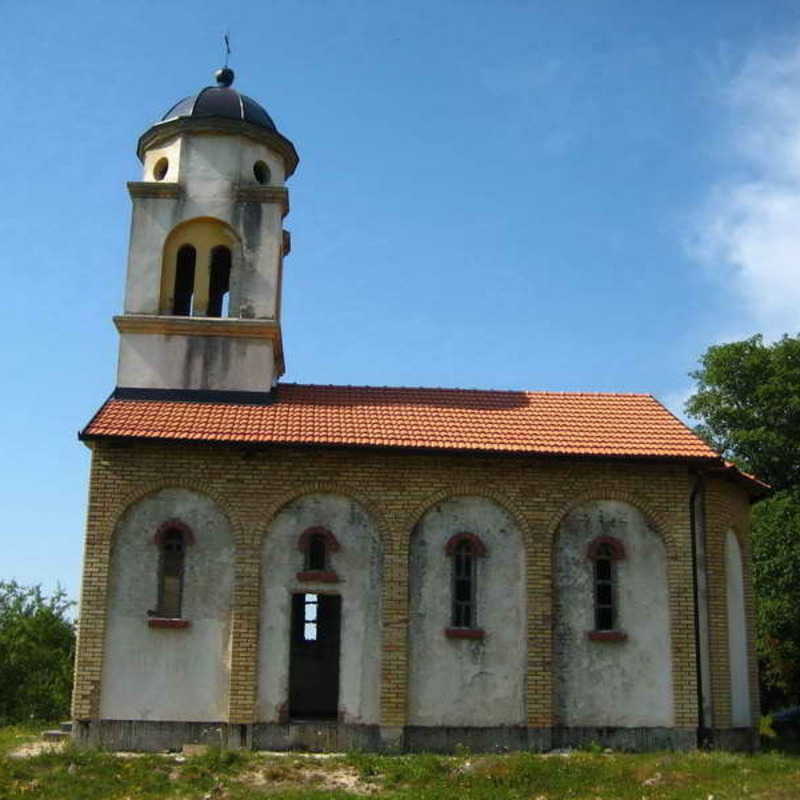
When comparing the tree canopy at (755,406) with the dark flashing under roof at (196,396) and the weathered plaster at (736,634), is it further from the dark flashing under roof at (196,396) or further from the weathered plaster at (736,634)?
the dark flashing under roof at (196,396)

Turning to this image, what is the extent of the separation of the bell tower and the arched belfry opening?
0.02 m

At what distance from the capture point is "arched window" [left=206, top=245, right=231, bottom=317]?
2125 cm

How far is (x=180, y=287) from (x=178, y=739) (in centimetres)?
913

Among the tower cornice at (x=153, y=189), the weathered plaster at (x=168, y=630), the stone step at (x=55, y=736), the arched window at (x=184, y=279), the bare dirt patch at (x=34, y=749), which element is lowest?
the bare dirt patch at (x=34, y=749)

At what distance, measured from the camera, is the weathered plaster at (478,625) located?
1755 centimetres

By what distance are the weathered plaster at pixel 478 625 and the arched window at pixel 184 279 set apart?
705 centimetres

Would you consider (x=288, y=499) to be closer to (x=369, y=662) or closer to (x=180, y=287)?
(x=369, y=662)

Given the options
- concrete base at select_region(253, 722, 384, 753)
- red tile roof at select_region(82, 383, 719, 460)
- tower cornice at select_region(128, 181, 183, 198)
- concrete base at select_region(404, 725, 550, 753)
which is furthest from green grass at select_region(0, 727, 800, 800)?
tower cornice at select_region(128, 181, 183, 198)

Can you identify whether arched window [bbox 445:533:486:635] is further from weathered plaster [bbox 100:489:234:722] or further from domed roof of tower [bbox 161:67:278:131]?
domed roof of tower [bbox 161:67:278:131]

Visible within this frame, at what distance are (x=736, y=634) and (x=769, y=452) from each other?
14301 millimetres

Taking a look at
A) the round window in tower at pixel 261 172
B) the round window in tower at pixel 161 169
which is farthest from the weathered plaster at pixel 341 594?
the round window in tower at pixel 161 169

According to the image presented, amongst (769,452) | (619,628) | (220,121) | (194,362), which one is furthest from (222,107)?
(769,452)

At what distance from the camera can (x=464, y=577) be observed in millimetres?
18250

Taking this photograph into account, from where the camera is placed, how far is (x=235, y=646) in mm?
17375
